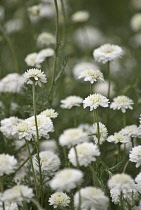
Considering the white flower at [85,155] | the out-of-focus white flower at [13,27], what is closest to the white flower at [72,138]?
the white flower at [85,155]

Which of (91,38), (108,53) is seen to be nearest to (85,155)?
(108,53)

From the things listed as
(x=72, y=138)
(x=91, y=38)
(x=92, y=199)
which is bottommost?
(x=92, y=199)

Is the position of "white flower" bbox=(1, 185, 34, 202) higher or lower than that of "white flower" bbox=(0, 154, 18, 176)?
lower

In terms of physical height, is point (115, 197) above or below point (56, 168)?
below

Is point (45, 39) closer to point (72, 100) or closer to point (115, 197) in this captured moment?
point (72, 100)

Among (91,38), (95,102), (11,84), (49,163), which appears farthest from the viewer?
(91,38)

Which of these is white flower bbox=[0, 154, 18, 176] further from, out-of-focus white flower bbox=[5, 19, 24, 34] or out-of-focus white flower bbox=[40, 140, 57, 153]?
out-of-focus white flower bbox=[5, 19, 24, 34]

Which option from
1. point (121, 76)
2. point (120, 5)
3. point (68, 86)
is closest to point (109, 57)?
point (68, 86)

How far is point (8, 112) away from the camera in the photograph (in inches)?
59.6

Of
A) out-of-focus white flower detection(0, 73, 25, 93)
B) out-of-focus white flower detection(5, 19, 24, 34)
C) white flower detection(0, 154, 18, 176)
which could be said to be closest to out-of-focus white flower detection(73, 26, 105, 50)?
out-of-focus white flower detection(5, 19, 24, 34)

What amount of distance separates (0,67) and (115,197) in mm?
880

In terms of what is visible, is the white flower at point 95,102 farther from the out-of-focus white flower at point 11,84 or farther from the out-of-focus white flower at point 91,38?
the out-of-focus white flower at point 91,38

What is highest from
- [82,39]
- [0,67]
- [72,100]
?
[82,39]

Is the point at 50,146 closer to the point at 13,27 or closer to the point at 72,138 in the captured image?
the point at 72,138
